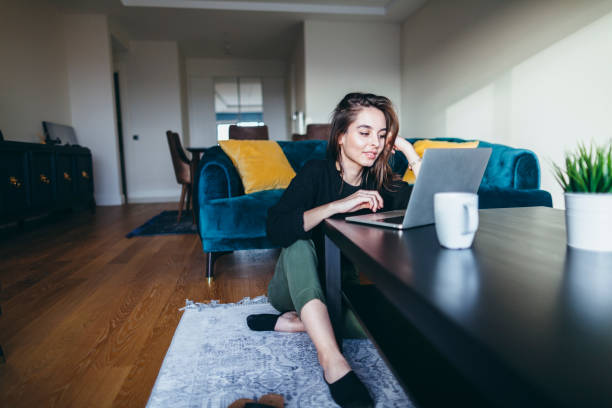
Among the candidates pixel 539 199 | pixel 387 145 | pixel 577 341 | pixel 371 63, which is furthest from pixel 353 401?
pixel 371 63

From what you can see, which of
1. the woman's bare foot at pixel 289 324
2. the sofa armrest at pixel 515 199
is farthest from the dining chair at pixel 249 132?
the woman's bare foot at pixel 289 324

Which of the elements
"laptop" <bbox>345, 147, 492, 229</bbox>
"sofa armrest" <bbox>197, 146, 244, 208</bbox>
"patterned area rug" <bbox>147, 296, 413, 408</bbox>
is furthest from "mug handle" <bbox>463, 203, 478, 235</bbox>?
"sofa armrest" <bbox>197, 146, 244, 208</bbox>

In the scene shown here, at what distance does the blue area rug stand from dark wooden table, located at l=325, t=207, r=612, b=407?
2458 millimetres

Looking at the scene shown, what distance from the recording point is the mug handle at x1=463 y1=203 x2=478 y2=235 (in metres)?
0.65

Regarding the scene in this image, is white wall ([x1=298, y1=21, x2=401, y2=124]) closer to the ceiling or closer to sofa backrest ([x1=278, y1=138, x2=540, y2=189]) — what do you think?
the ceiling

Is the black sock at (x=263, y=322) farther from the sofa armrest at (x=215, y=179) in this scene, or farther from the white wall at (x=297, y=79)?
the white wall at (x=297, y=79)

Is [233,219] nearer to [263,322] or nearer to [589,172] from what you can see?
[263,322]

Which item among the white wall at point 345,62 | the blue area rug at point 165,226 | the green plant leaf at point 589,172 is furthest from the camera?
the white wall at point 345,62

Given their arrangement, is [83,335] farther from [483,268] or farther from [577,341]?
[577,341]

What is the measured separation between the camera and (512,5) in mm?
3150

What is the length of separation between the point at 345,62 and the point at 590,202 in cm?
533

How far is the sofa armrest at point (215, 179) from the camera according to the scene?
1908 mm

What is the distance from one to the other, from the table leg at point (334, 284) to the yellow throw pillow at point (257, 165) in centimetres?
122

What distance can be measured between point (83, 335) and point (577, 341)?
1.49m
